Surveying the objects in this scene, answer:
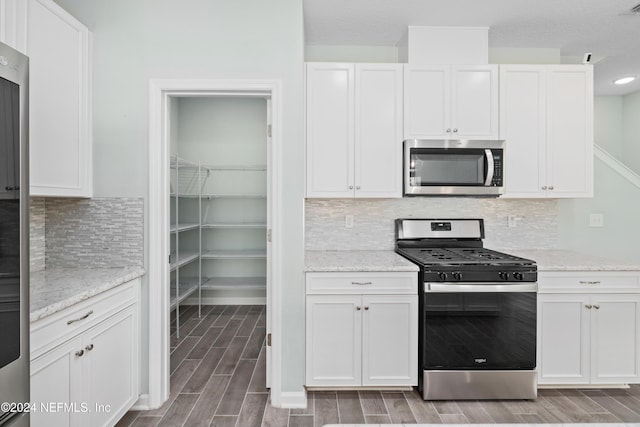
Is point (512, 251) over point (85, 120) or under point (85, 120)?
under

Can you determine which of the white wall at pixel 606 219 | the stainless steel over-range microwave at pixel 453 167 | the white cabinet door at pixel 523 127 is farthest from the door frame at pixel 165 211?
the white wall at pixel 606 219

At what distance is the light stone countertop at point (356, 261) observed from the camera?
244 centimetres

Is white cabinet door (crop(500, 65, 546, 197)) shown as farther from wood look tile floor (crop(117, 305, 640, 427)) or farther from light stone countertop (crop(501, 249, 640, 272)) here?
wood look tile floor (crop(117, 305, 640, 427))

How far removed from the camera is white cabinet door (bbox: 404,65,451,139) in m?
2.76

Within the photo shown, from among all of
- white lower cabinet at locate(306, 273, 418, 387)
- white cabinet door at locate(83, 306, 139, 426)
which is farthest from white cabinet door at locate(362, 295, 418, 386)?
white cabinet door at locate(83, 306, 139, 426)

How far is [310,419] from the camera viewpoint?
7.34 feet

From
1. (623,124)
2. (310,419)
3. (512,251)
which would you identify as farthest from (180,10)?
(623,124)

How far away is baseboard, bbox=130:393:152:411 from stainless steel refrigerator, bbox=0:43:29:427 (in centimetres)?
128

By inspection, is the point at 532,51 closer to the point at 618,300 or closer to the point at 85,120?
the point at 618,300

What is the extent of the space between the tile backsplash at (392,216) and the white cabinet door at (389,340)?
2.52ft

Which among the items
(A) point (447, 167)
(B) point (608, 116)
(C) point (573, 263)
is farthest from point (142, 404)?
(B) point (608, 116)

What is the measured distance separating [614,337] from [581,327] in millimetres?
243

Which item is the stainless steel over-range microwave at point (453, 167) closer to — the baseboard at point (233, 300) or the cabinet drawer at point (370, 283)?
the cabinet drawer at point (370, 283)

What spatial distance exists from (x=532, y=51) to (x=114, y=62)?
320 cm
